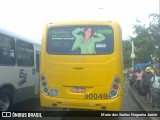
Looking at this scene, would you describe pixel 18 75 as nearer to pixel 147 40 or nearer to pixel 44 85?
pixel 44 85

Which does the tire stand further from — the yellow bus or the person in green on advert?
the person in green on advert

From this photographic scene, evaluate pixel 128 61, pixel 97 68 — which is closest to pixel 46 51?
pixel 97 68

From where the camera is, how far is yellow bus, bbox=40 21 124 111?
28.4ft

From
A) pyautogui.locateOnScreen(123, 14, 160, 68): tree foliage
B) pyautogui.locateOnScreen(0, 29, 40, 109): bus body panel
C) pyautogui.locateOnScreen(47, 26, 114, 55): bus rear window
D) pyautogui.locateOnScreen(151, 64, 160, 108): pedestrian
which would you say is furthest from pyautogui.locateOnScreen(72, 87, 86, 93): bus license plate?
pyautogui.locateOnScreen(123, 14, 160, 68): tree foliage

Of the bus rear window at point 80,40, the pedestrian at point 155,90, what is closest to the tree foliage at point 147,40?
the pedestrian at point 155,90

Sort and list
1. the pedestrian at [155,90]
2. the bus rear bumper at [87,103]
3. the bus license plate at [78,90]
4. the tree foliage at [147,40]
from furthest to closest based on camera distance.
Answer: the tree foliage at [147,40] < the pedestrian at [155,90] < the bus license plate at [78,90] < the bus rear bumper at [87,103]

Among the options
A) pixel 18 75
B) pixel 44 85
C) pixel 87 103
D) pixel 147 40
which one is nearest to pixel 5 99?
pixel 18 75

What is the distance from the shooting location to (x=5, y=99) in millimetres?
9672

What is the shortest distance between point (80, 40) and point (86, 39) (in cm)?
18

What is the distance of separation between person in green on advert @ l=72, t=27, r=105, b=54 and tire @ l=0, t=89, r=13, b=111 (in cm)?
252

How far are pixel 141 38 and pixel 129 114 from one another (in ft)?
67.1

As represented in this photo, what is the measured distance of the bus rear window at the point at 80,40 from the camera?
8930 millimetres

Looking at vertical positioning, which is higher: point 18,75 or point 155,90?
point 18,75

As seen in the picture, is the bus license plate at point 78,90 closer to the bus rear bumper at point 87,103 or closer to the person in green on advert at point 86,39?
the bus rear bumper at point 87,103
